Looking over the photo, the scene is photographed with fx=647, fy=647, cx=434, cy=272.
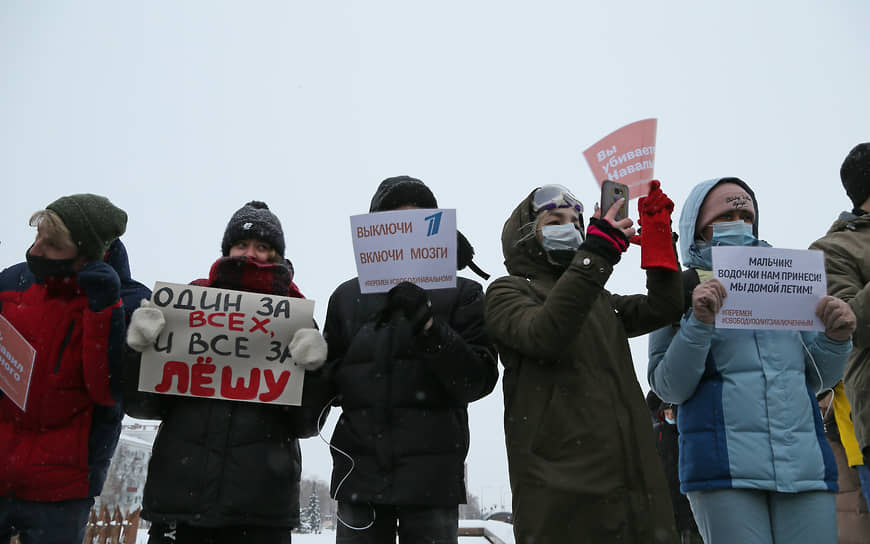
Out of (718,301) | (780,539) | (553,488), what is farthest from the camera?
(718,301)

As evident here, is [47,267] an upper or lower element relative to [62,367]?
upper

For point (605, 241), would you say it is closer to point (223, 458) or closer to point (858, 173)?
point (223, 458)

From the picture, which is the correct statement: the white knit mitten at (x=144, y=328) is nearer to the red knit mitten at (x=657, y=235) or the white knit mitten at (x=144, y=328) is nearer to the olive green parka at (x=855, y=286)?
the red knit mitten at (x=657, y=235)

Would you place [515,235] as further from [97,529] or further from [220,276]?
[97,529]

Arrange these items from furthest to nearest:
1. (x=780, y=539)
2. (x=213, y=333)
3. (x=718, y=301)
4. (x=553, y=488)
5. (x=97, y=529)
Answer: (x=97, y=529)
(x=213, y=333)
(x=718, y=301)
(x=780, y=539)
(x=553, y=488)

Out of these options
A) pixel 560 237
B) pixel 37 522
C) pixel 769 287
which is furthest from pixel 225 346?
pixel 769 287

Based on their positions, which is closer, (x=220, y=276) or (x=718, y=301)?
(x=718, y=301)

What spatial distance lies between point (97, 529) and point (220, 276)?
7.86 metres

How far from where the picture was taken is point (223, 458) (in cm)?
277

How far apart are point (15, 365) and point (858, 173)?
4335 mm

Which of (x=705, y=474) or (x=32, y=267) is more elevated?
(x=32, y=267)

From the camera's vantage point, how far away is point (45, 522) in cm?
274

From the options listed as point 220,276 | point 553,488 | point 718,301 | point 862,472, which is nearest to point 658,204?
point 718,301

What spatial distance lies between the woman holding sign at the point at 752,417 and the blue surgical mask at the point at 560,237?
0.55 metres
